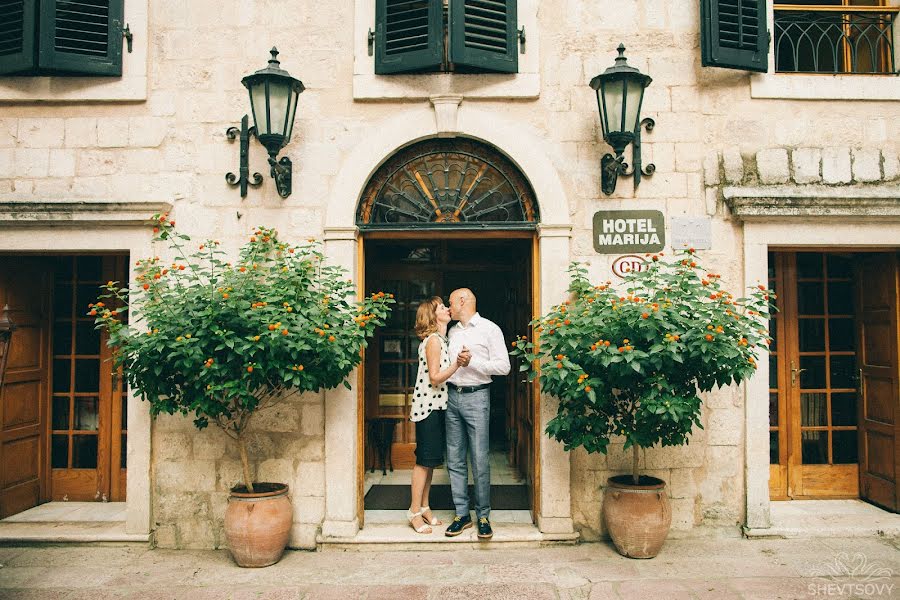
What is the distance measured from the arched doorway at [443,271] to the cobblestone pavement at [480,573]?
0.84 meters

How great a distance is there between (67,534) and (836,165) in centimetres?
697

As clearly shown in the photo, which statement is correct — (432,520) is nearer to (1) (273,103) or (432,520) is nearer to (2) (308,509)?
(2) (308,509)

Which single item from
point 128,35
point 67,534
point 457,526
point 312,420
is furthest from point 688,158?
point 67,534

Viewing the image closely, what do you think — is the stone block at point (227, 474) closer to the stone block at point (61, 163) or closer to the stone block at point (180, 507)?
the stone block at point (180, 507)

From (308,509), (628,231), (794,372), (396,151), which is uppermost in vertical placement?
(396,151)

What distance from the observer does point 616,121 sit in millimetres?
4531

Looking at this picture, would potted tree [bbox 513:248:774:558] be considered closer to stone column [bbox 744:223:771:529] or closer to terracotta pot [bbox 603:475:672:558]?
terracotta pot [bbox 603:475:672:558]

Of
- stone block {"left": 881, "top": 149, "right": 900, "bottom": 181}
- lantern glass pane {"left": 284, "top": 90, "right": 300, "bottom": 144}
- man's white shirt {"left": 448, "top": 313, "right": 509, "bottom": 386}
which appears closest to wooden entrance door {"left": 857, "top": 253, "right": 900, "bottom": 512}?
stone block {"left": 881, "top": 149, "right": 900, "bottom": 181}

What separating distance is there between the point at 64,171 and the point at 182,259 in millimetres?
1420

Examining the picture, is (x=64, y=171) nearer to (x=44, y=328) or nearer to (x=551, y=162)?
(x=44, y=328)

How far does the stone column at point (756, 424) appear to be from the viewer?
4742 mm

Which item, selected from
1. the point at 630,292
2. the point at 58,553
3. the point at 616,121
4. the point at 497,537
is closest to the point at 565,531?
the point at 497,537

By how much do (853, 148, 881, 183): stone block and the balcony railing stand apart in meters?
0.78

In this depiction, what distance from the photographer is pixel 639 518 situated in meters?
4.30
